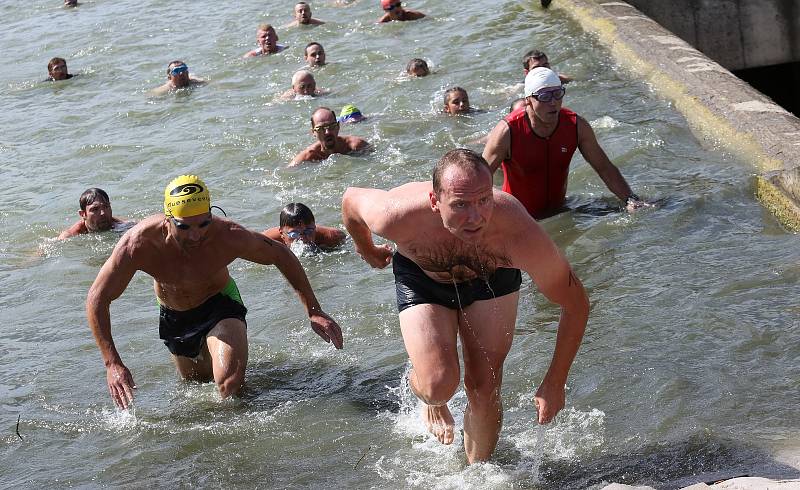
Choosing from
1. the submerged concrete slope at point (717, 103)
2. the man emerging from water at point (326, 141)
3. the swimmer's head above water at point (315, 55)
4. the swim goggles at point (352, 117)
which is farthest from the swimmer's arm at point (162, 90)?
the submerged concrete slope at point (717, 103)

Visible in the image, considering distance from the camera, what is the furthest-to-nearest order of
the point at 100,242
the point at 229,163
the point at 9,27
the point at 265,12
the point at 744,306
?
1. the point at 9,27
2. the point at 265,12
3. the point at 229,163
4. the point at 100,242
5. the point at 744,306

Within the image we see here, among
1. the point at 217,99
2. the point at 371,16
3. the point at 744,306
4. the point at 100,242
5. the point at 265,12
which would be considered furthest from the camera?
the point at 265,12

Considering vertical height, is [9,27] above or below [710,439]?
above

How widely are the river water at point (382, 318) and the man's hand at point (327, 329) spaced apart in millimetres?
577

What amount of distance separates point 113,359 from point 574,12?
1128cm

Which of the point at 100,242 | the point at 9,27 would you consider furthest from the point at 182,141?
the point at 9,27

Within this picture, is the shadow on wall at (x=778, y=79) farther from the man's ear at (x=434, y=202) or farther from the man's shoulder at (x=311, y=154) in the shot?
the man's ear at (x=434, y=202)

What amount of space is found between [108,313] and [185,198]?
0.78 metres

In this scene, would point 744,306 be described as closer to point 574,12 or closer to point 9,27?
point 574,12

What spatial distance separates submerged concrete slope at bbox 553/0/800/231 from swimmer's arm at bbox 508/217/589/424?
12.9ft

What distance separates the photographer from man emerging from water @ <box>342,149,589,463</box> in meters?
4.72

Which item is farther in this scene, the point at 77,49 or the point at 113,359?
the point at 77,49

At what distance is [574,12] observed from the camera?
15.8 m

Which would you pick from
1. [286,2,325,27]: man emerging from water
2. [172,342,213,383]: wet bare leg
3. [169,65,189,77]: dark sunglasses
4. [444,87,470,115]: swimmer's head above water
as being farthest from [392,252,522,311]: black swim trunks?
[286,2,325,27]: man emerging from water
